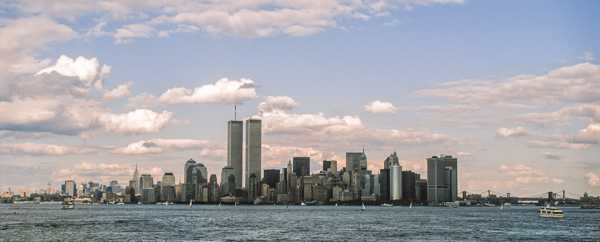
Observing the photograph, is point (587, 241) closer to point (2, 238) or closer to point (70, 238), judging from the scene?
point (70, 238)

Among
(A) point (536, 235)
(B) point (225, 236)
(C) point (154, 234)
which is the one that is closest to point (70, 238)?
(C) point (154, 234)

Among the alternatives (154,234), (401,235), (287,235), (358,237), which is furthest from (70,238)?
(401,235)

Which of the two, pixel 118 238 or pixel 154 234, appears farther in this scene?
pixel 154 234

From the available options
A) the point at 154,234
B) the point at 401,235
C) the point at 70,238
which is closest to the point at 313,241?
the point at 401,235

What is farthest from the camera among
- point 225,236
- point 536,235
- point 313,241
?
point 536,235

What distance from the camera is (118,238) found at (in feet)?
382

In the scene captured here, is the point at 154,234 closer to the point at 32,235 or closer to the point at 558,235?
the point at 32,235

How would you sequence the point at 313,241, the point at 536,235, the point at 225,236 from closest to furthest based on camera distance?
the point at 313,241, the point at 225,236, the point at 536,235

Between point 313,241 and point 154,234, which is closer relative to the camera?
point 313,241

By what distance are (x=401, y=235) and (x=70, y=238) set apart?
65761 mm

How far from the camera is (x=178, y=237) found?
119250 millimetres

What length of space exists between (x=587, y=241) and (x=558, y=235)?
16.3 meters

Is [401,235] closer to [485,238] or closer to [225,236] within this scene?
[485,238]

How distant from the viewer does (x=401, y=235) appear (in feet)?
427
